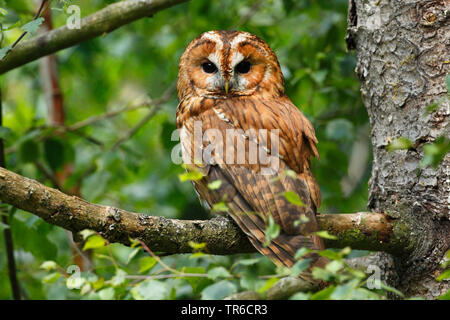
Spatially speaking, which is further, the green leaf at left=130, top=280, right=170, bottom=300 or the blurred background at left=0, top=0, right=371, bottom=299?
the blurred background at left=0, top=0, right=371, bottom=299

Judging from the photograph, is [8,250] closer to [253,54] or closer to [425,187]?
[253,54]

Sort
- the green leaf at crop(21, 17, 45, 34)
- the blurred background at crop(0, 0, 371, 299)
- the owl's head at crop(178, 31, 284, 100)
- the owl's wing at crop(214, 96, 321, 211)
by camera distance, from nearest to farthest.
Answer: the green leaf at crop(21, 17, 45, 34) < the owl's wing at crop(214, 96, 321, 211) < the owl's head at crop(178, 31, 284, 100) < the blurred background at crop(0, 0, 371, 299)

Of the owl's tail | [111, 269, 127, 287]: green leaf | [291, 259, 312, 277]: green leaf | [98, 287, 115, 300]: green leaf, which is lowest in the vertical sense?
the owl's tail

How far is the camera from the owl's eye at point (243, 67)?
3418 mm

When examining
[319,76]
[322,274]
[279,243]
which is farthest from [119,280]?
[319,76]

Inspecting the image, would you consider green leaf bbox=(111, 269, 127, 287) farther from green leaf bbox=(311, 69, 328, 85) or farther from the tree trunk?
green leaf bbox=(311, 69, 328, 85)

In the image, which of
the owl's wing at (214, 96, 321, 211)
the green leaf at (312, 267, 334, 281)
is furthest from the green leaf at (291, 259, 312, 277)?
the owl's wing at (214, 96, 321, 211)

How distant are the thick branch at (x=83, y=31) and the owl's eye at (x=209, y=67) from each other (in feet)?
1.66

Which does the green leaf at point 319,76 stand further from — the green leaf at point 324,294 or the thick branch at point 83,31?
the green leaf at point 324,294

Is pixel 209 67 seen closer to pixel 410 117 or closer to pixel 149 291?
pixel 410 117

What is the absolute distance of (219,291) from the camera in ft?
6.13

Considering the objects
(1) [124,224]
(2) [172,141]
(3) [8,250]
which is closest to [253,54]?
(2) [172,141]

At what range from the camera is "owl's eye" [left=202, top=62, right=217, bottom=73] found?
137 inches

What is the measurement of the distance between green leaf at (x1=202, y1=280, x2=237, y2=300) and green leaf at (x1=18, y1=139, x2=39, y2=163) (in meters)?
2.48
